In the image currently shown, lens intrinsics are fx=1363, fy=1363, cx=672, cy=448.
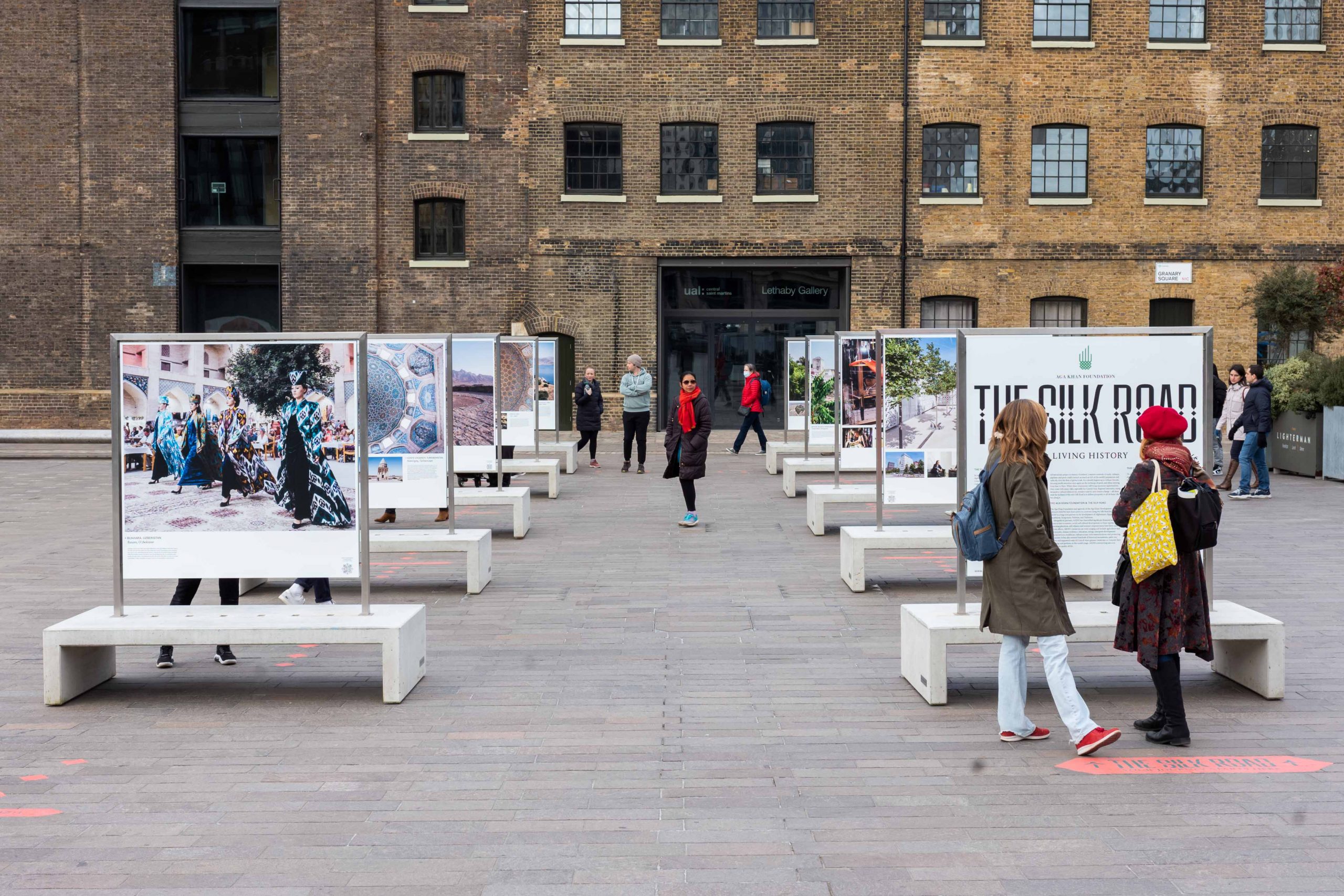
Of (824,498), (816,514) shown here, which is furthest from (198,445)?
(816,514)

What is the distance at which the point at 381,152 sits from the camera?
3188 centimetres

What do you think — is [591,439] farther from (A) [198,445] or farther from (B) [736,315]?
(A) [198,445]

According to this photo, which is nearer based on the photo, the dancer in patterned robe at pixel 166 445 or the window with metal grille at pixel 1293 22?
the dancer in patterned robe at pixel 166 445

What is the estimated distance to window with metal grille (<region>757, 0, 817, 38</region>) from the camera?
31.9 m

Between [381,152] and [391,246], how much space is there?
218 centimetres

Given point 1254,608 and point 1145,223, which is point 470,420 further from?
point 1145,223

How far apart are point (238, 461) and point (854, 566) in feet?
17.9

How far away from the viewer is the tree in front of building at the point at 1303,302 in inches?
1075

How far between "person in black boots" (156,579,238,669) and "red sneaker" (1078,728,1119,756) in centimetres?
517

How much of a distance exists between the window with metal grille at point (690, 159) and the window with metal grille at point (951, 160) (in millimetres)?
4944

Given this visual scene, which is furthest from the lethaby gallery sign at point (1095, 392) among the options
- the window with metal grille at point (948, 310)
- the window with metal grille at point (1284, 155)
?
the window with metal grille at point (1284, 155)

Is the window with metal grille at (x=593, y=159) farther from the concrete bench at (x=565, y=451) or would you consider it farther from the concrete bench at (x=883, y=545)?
the concrete bench at (x=883, y=545)

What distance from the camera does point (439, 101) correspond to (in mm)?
31969

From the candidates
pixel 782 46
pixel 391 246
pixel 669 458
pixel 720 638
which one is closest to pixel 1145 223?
pixel 782 46
